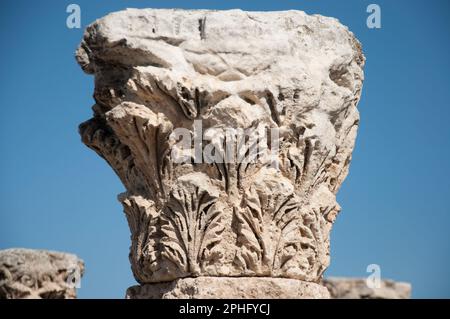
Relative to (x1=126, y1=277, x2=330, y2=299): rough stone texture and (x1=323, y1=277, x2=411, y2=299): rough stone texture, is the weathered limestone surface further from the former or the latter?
(x1=323, y1=277, x2=411, y2=299): rough stone texture

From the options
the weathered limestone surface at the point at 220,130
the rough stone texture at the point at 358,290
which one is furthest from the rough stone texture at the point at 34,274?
the weathered limestone surface at the point at 220,130

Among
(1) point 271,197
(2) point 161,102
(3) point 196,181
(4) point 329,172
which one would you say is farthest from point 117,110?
(4) point 329,172

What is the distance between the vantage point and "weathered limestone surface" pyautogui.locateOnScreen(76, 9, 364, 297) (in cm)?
955

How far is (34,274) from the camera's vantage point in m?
18.3

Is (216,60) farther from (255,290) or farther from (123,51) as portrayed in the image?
(255,290)

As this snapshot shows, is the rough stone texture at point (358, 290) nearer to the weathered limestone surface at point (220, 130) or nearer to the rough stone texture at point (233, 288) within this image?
the weathered limestone surface at point (220, 130)

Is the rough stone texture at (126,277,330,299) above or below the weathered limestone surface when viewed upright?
below

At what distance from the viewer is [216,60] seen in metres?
9.61

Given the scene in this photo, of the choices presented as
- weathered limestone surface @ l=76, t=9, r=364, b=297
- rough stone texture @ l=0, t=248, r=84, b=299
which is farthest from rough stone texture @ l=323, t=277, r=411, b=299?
weathered limestone surface @ l=76, t=9, r=364, b=297

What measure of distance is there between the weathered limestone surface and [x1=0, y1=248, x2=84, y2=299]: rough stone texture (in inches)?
340

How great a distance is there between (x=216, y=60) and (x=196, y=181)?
1.18 meters

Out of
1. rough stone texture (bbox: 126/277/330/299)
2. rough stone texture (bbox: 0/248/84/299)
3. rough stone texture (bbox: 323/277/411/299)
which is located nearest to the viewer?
rough stone texture (bbox: 126/277/330/299)

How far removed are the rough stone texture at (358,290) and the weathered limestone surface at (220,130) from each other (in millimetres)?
11353

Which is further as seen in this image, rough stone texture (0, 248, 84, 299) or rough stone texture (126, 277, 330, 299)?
rough stone texture (0, 248, 84, 299)
